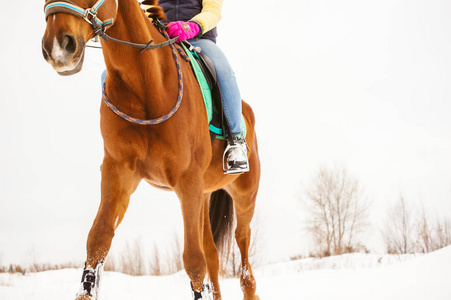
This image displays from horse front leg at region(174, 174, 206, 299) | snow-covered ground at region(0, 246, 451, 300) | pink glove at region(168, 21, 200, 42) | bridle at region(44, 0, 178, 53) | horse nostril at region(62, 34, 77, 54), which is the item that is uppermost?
pink glove at region(168, 21, 200, 42)

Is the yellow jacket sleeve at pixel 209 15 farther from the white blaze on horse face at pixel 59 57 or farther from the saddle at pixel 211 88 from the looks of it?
the white blaze on horse face at pixel 59 57

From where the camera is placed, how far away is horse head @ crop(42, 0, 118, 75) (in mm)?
2293

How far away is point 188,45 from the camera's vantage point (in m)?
4.22

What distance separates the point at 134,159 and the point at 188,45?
1.62 meters

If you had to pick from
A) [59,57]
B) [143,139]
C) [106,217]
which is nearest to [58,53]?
[59,57]

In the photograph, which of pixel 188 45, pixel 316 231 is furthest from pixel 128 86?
pixel 316 231

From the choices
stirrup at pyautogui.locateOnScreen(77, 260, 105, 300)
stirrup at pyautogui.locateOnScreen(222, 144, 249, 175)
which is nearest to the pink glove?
stirrup at pyautogui.locateOnScreen(222, 144, 249, 175)

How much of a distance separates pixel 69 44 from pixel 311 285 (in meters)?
5.85

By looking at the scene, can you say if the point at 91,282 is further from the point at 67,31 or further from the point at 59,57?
the point at 67,31

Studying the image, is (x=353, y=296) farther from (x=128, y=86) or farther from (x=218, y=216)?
(x=128, y=86)

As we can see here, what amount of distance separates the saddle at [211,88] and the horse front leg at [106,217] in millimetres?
1102

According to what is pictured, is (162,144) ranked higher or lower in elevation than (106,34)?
lower

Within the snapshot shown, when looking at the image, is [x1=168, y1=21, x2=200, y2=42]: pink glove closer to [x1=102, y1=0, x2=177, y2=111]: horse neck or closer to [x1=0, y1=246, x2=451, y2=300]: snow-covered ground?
[x1=102, y1=0, x2=177, y2=111]: horse neck

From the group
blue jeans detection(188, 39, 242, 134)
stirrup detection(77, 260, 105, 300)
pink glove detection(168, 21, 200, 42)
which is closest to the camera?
stirrup detection(77, 260, 105, 300)
